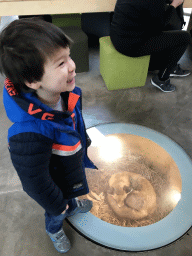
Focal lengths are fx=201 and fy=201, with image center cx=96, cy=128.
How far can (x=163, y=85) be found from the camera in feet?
7.86

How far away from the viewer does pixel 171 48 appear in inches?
87.1

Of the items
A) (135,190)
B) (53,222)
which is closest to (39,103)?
(53,222)

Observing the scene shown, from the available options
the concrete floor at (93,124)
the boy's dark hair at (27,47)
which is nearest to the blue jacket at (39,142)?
the boy's dark hair at (27,47)

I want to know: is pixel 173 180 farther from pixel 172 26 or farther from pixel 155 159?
pixel 172 26

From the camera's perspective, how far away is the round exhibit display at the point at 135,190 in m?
1.24

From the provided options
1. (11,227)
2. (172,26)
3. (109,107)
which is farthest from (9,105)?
(172,26)

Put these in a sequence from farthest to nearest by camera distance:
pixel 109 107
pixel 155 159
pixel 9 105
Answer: pixel 109 107 → pixel 155 159 → pixel 9 105

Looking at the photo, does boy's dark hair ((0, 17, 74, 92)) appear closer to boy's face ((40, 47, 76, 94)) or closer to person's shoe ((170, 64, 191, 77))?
boy's face ((40, 47, 76, 94))

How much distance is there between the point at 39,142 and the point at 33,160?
68 millimetres

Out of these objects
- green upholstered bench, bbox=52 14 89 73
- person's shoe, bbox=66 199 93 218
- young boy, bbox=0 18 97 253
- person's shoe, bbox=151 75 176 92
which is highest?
young boy, bbox=0 18 97 253

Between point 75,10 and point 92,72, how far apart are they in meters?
0.74

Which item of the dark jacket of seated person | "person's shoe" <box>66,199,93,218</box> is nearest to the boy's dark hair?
"person's shoe" <box>66,199,93,218</box>

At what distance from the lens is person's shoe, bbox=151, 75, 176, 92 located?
2.39 meters

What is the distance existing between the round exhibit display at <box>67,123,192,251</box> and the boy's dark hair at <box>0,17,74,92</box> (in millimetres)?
1019
